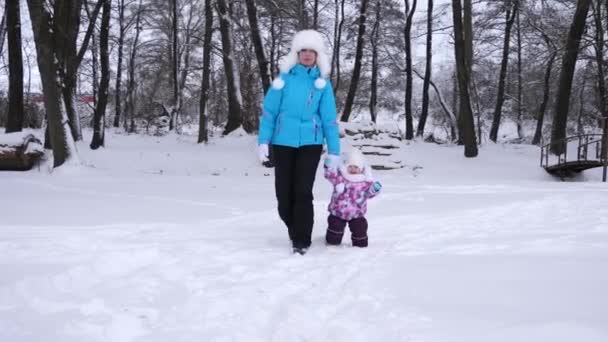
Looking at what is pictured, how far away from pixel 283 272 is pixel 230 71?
13094mm

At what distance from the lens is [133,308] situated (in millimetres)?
2322

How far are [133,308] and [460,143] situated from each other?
16.8m

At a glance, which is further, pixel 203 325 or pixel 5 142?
pixel 5 142

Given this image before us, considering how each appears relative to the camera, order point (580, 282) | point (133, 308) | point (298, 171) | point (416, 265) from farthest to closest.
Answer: point (298, 171), point (416, 265), point (580, 282), point (133, 308)

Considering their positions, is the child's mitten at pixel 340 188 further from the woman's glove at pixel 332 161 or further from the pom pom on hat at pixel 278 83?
the pom pom on hat at pixel 278 83

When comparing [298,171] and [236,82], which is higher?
[236,82]

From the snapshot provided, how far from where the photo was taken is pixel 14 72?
12.3 meters

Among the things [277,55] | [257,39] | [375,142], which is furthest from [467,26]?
[277,55]

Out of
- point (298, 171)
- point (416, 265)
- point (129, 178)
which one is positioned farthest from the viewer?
point (129, 178)

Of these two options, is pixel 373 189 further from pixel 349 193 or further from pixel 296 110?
pixel 296 110

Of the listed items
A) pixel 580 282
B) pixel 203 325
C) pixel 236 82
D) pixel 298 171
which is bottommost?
pixel 203 325

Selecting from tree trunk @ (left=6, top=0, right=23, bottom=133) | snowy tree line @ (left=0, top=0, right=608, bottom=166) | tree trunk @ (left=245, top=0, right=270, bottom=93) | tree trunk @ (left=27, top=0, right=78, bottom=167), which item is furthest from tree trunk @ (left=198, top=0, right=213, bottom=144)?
tree trunk @ (left=27, top=0, right=78, bottom=167)

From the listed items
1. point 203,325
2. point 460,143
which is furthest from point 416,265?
point 460,143

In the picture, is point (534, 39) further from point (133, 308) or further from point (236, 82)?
point (133, 308)
